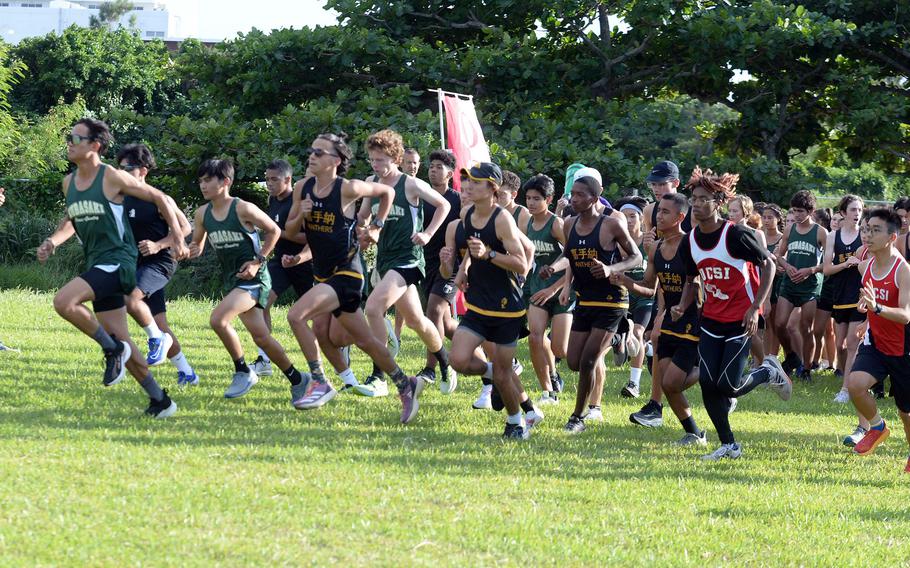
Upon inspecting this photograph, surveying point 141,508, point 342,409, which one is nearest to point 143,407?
point 342,409

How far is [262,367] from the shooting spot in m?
10.8

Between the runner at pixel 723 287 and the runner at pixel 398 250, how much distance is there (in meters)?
2.36

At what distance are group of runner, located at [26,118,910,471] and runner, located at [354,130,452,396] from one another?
0.7 inches

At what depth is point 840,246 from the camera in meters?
12.8

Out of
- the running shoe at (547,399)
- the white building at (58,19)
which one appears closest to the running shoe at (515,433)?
the running shoe at (547,399)

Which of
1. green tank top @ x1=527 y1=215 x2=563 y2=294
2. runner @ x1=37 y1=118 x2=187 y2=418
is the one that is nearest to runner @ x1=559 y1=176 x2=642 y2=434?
green tank top @ x1=527 y1=215 x2=563 y2=294

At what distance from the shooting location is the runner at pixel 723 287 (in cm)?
807

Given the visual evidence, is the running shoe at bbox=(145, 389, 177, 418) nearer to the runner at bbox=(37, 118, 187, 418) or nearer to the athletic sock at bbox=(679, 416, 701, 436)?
the runner at bbox=(37, 118, 187, 418)

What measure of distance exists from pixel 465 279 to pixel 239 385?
2385 millimetres

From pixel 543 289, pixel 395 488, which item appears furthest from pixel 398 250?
pixel 395 488

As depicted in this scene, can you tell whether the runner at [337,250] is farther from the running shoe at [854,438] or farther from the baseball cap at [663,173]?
the running shoe at [854,438]

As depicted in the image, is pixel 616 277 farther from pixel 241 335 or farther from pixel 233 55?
pixel 233 55

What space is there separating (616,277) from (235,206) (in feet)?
10.2

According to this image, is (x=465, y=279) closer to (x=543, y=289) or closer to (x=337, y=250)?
(x=337, y=250)
